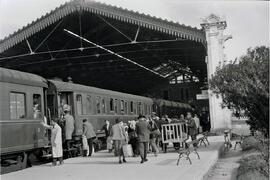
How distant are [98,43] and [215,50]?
10.2m

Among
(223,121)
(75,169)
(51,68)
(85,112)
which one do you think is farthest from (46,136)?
(51,68)

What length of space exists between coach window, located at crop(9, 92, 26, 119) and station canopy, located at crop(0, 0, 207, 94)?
764 cm

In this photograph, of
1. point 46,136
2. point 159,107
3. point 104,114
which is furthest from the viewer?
point 159,107

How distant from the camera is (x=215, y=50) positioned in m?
27.5

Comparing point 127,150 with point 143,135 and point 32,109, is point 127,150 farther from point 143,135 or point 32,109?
point 32,109

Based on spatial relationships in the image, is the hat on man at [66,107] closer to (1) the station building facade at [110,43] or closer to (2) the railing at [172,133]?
(2) the railing at [172,133]

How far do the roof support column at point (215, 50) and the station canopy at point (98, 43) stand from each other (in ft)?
1.75

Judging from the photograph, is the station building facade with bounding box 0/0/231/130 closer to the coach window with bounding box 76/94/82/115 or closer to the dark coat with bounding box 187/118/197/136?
the dark coat with bounding box 187/118/197/136

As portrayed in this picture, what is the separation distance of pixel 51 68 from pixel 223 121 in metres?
18.7

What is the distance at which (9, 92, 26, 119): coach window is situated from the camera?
14.4 m

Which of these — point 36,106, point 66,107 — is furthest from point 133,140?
point 36,106

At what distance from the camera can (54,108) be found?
725 inches

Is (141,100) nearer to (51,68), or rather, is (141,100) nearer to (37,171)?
(51,68)

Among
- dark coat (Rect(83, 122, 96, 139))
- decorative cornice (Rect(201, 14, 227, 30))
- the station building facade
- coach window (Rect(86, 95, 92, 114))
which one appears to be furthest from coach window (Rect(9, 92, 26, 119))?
decorative cornice (Rect(201, 14, 227, 30))
